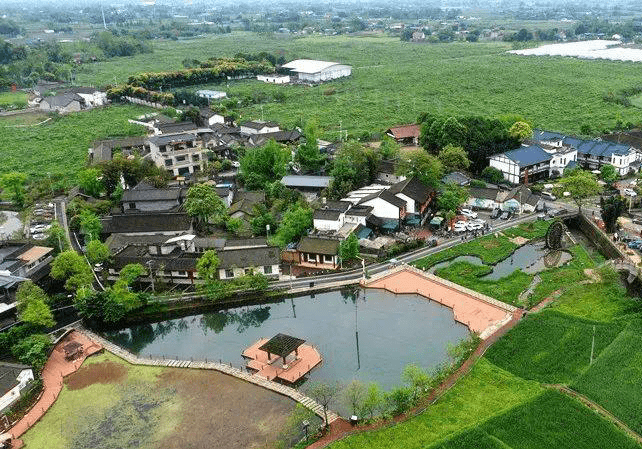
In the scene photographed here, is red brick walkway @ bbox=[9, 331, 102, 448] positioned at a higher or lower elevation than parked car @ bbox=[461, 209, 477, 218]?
lower

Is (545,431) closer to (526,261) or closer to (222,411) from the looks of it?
(222,411)

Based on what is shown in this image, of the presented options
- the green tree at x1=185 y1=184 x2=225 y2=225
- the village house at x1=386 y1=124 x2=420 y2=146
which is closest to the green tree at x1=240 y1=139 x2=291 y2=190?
the green tree at x1=185 y1=184 x2=225 y2=225

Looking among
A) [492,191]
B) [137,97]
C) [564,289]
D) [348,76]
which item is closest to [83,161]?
[137,97]

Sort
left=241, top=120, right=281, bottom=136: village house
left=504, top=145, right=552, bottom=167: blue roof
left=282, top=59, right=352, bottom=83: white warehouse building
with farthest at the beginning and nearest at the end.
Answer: left=282, top=59, right=352, bottom=83: white warehouse building, left=241, top=120, right=281, bottom=136: village house, left=504, top=145, right=552, bottom=167: blue roof

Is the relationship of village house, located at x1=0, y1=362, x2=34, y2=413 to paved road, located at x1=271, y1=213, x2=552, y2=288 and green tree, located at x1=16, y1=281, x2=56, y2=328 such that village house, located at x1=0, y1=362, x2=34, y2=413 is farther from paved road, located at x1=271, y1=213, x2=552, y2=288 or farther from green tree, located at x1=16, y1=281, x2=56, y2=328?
paved road, located at x1=271, y1=213, x2=552, y2=288

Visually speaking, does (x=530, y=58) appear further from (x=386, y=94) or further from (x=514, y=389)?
(x=514, y=389)

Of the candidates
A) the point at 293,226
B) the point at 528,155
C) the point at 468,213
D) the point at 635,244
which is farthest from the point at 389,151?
the point at 635,244
